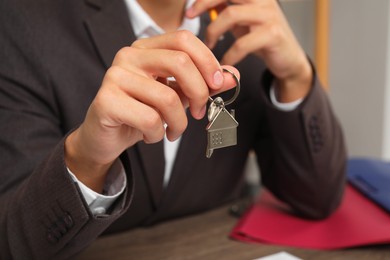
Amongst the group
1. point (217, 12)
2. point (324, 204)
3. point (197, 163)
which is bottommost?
point (324, 204)

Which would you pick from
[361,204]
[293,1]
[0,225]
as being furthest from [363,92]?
[0,225]

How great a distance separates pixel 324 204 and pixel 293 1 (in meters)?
0.78

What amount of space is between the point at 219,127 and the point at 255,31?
1.06ft

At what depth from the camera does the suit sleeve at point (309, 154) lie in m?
0.82

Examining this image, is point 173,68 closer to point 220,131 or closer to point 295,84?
point 220,131

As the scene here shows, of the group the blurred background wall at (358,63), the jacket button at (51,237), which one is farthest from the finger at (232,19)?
the blurred background wall at (358,63)

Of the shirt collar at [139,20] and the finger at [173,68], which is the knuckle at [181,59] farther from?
the shirt collar at [139,20]

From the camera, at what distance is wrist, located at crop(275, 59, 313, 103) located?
0.80 meters

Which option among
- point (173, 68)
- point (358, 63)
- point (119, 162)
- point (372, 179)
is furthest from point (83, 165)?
point (358, 63)

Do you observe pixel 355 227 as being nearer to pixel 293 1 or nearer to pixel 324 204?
pixel 324 204

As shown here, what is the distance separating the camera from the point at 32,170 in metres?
0.64

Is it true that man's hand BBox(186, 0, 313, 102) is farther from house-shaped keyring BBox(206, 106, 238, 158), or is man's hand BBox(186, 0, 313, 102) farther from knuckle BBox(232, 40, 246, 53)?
house-shaped keyring BBox(206, 106, 238, 158)

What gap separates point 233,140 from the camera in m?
0.46

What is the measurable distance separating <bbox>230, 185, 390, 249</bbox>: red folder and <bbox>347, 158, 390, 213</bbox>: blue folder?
1 centimetres
